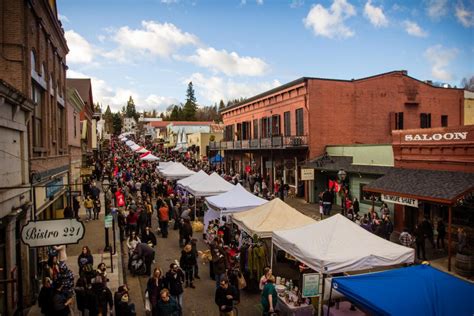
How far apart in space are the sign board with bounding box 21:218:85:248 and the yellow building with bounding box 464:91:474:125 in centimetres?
3417

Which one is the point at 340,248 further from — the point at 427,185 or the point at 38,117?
the point at 38,117

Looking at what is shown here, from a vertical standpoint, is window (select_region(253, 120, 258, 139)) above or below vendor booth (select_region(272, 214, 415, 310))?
above

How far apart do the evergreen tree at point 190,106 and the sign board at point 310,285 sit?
116261 mm

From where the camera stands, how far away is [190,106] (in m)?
128

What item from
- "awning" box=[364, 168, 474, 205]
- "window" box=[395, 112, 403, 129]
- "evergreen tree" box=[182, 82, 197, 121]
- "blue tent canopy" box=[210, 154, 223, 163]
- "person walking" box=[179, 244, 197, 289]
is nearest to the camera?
"person walking" box=[179, 244, 197, 289]

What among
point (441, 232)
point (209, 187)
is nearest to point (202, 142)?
point (209, 187)

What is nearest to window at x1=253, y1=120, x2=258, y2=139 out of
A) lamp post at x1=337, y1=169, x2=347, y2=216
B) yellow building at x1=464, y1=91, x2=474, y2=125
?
lamp post at x1=337, y1=169, x2=347, y2=216

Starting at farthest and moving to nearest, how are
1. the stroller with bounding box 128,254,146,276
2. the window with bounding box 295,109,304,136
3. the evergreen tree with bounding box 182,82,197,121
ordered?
the evergreen tree with bounding box 182,82,197,121, the window with bounding box 295,109,304,136, the stroller with bounding box 128,254,146,276

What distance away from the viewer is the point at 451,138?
1519 centimetres

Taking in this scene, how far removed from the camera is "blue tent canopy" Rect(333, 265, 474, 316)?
20.0 feet

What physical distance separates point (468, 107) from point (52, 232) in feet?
116

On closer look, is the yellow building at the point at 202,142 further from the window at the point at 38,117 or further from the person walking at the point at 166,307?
the person walking at the point at 166,307

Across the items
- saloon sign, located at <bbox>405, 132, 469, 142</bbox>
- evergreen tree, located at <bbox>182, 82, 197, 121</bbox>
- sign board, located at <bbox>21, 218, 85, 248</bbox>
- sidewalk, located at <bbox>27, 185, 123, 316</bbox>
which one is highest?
evergreen tree, located at <bbox>182, 82, 197, 121</bbox>

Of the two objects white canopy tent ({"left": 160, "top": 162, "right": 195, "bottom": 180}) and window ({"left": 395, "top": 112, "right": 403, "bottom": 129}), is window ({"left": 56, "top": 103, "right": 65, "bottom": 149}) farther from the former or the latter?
window ({"left": 395, "top": 112, "right": 403, "bottom": 129})
